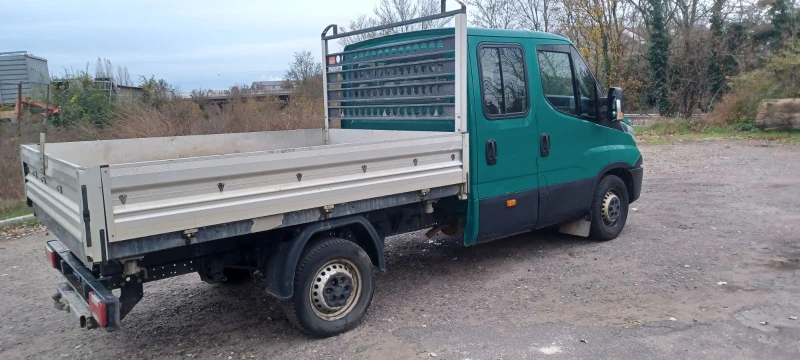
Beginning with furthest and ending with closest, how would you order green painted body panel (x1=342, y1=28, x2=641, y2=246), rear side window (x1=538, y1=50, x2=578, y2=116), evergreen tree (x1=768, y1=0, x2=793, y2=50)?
evergreen tree (x1=768, y1=0, x2=793, y2=50) → rear side window (x1=538, y1=50, x2=578, y2=116) → green painted body panel (x1=342, y1=28, x2=641, y2=246)

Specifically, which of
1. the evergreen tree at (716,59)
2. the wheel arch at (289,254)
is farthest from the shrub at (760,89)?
the wheel arch at (289,254)

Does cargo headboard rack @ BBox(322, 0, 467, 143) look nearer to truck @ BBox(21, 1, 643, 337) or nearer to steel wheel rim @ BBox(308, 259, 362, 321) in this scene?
truck @ BBox(21, 1, 643, 337)

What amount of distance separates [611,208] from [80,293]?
17.7ft

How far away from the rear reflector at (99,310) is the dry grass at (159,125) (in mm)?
Result: 7478

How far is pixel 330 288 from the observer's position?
4824 mm

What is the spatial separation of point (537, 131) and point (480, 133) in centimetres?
80

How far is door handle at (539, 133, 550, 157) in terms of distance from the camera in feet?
20.3

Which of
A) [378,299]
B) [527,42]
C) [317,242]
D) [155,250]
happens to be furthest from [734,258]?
[155,250]

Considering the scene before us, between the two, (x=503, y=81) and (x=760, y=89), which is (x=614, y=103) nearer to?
(x=503, y=81)

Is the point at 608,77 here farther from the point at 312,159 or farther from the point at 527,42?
the point at 312,159

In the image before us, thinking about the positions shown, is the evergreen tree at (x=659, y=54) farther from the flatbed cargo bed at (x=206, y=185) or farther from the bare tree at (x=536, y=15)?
the flatbed cargo bed at (x=206, y=185)

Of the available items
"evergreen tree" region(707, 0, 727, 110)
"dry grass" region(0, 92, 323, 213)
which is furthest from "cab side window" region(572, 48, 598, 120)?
"evergreen tree" region(707, 0, 727, 110)

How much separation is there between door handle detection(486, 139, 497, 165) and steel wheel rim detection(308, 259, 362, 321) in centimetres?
163

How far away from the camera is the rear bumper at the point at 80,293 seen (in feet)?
12.8
